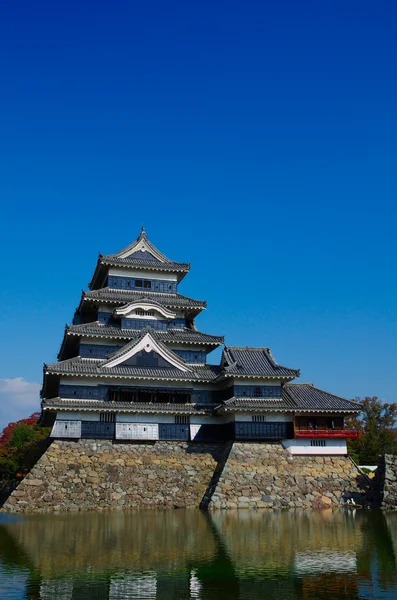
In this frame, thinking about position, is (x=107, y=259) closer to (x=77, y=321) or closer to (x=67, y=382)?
(x=77, y=321)

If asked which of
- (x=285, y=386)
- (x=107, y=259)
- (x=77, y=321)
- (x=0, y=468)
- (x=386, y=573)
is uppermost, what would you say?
(x=107, y=259)

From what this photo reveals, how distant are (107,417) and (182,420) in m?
4.70

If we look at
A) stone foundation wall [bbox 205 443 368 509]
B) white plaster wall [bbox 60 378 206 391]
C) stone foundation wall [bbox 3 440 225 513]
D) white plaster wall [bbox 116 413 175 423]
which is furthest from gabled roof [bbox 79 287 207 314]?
stone foundation wall [bbox 205 443 368 509]

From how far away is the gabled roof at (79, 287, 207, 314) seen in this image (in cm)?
3672

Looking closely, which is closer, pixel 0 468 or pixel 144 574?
pixel 144 574

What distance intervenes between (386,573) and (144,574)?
236 inches

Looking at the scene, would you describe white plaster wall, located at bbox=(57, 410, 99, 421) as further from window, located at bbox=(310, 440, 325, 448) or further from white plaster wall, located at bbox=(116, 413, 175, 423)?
window, located at bbox=(310, 440, 325, 448)

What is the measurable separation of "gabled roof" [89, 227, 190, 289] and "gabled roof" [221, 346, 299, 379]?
8081 millimetres

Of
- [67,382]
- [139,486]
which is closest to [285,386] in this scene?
[139,486]

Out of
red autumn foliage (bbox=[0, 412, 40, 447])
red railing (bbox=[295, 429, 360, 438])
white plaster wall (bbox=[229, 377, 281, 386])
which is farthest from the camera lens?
red autumn foliage (bbox=[0, 412, 40, 447])

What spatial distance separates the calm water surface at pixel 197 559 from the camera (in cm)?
1186

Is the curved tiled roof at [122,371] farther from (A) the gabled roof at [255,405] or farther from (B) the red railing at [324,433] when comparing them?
(B) the red railing at [324,433]

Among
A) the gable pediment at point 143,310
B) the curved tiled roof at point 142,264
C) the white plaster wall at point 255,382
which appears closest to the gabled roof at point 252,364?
the white plaster wall at point 255,382

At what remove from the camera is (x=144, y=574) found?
13.1 meters
